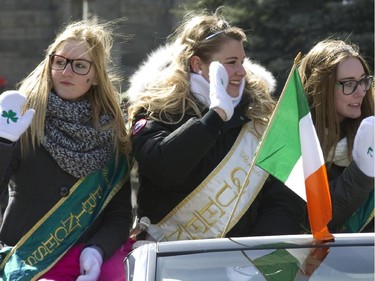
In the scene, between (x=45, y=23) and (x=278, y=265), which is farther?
(x=45, y=23)

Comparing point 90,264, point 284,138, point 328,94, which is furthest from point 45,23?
point 284,138

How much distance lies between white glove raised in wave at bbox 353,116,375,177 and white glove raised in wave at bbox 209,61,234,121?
684 millimetres

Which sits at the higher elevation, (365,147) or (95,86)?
(95,86)

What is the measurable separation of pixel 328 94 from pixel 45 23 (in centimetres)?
2187

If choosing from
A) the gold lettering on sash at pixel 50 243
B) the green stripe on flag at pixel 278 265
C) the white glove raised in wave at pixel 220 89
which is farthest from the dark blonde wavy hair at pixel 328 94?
the green stripe on flag at pixel 278 265

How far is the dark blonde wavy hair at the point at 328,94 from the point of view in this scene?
5770 millimetres

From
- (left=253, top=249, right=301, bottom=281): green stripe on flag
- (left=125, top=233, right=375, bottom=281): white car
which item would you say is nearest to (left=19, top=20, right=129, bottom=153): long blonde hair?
(left=125, top=233, right=375, bottom=281): white car

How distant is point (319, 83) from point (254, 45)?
8.90 meters

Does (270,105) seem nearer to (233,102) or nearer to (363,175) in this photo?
(233,102)

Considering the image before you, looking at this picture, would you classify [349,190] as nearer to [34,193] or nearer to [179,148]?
[179,148]

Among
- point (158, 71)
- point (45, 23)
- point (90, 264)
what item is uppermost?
point (158, 71)

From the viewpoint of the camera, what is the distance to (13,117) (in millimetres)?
5035

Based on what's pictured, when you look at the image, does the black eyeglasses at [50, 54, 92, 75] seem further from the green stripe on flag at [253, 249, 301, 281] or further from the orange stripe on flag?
the green stripe on flag at [253, 249, 301, 281]

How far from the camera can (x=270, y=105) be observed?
18.9ft
